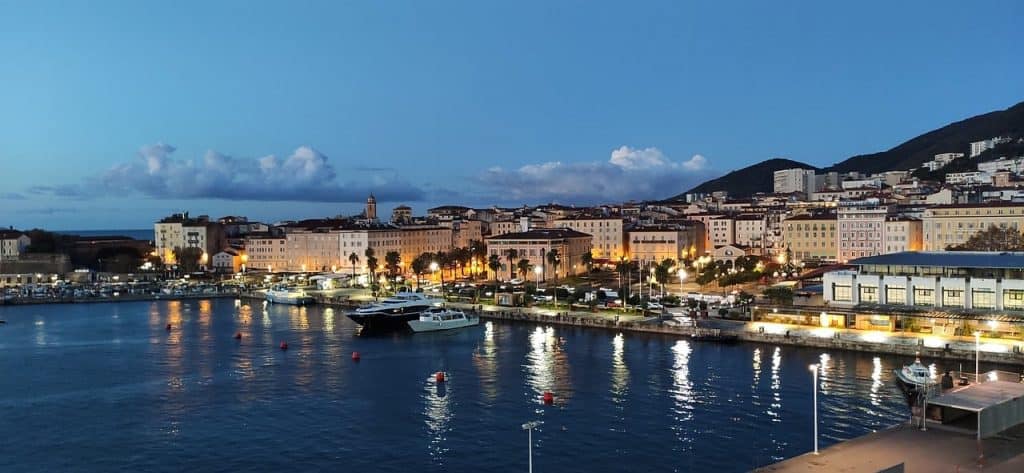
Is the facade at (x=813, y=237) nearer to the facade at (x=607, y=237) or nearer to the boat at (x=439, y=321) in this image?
the facade at (x=607, y=237)

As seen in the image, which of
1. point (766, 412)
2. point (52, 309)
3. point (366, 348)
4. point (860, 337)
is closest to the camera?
point (766, 412)

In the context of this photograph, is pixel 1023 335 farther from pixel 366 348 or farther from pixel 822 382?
pixel 366 348

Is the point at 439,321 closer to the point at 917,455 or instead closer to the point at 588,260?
the point at 588,260

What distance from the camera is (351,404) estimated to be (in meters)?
20.8

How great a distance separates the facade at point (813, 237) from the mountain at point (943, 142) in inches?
2753

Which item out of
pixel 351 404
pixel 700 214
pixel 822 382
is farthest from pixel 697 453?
pixel 700 214

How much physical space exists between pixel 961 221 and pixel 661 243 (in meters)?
19.6

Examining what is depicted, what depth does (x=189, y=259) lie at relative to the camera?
7012 cm

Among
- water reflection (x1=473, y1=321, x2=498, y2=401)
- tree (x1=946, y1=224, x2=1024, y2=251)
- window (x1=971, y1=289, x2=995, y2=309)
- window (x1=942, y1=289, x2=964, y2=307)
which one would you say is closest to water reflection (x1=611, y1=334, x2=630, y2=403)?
water reflection (x1=473, y1=321, x2=498, y2=401)

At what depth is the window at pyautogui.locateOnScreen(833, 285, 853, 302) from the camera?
3123 centimetres

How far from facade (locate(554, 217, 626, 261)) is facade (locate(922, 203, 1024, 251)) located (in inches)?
885

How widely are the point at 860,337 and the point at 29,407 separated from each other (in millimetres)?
24066

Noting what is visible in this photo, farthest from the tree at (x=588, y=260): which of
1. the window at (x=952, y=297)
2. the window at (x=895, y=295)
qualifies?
the window at (x=952, y=297)

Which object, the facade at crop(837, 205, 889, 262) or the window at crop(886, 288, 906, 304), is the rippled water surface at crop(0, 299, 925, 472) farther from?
the facade at crop(837, 205, 889, 262)
